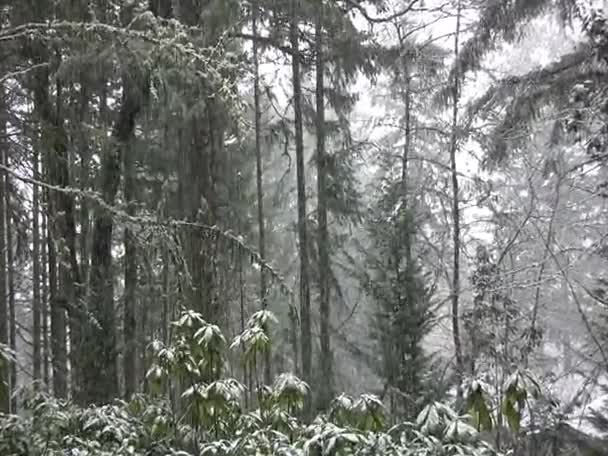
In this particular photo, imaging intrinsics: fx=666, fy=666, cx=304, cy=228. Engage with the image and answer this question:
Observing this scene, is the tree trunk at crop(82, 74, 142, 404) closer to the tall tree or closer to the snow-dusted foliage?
the tall tree

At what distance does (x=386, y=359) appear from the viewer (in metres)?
11.1

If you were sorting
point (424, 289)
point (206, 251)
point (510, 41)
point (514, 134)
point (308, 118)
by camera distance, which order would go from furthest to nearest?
point (308, 118) → point (424, 289) → point (510, 41) → point (514, 134) → point (206, 251)

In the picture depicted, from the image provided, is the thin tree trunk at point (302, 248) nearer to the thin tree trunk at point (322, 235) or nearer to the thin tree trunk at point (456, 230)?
the thin tree trunk at point (322, 235)

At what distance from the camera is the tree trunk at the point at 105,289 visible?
7.32m

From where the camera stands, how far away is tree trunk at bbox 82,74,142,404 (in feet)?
24.0

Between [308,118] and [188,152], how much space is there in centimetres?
537

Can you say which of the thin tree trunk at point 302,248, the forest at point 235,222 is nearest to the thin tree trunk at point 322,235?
the forest at point 235,222

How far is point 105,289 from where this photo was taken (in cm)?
768

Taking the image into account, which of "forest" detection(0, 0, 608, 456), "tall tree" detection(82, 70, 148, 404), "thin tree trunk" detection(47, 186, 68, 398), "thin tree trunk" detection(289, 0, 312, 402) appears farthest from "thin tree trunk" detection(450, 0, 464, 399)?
"thin tree trunk" detection(47, 186, 68, 398)

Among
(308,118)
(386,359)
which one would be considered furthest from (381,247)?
(308,118)

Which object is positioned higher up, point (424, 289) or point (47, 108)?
point (47, 108)

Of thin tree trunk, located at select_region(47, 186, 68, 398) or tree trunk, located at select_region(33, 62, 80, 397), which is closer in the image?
tree trunk, located at select_region(33, 62, 80, 397)

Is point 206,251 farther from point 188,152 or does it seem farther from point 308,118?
point 308,118

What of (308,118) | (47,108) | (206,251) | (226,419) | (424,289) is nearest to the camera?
(226,419)
